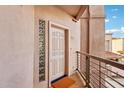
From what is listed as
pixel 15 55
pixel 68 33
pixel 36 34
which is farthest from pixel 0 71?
pixel 68 33

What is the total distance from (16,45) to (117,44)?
837 cm

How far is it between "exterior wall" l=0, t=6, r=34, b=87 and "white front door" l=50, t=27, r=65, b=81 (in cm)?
172

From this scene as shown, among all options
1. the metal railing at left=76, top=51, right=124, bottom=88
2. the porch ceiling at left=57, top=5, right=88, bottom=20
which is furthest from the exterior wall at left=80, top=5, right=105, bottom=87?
the porch ceiling at left=57, top=5, right=88, bottom=20

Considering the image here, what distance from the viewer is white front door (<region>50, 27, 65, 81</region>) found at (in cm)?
490

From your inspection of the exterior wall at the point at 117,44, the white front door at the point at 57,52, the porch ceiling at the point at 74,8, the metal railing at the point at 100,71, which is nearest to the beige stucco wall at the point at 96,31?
the metal railing at the point at 100,71

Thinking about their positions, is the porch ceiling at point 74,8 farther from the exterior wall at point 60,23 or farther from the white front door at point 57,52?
the white front door at point 57,52

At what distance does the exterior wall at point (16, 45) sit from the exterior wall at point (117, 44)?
736 cm

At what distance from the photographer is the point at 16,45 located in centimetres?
252

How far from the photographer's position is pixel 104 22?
22.8ft

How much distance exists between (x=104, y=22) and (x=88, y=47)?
1.25 meters

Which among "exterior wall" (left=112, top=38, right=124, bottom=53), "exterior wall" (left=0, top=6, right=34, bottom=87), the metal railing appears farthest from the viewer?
"exterior wall" (left=112, top=38, right=124, bottom=53)

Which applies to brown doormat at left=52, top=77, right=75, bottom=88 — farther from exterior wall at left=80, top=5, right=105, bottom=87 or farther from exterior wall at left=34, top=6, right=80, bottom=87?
exterior wall at left=80, top=5, right=105, bottom=87

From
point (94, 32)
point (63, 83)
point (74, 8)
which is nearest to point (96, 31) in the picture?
point (94, 32)
